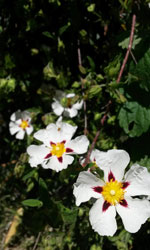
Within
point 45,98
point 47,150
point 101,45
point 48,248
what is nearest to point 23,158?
point 47,150

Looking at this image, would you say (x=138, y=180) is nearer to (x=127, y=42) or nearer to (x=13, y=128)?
(x=127, y=42)

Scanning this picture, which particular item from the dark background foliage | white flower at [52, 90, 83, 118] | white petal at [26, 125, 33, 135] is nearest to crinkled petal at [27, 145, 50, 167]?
the dark background foliage

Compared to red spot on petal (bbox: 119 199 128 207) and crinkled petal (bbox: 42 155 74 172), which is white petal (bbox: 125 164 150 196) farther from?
crinkled petal (bbox: 42 155 74 172)

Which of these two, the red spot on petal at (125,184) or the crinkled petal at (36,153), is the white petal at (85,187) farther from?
the crinkled petal at (36,153)

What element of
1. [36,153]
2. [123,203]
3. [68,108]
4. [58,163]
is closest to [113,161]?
[123,203]

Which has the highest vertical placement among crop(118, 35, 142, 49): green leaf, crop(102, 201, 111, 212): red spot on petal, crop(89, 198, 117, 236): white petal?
crop(118, 35, 142, 49): green leaf

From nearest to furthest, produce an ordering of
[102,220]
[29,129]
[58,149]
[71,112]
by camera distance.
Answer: [102,220] < [58,149] < [71,112] < [29,129]
